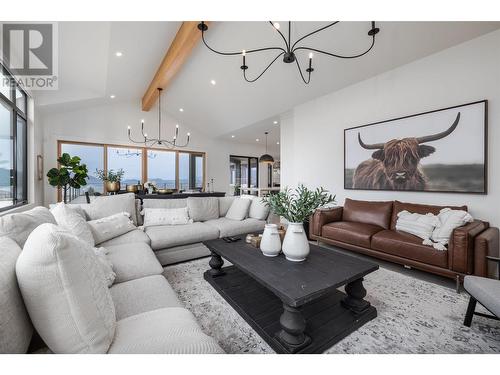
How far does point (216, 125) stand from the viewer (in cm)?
667

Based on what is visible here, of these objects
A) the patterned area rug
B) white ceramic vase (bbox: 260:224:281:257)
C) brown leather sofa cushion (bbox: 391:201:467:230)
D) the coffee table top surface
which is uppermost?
brown leather sofa cushion (bbox: 391:201:467:230)

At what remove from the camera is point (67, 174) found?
4328mm

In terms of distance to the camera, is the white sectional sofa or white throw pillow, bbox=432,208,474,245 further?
white throw pillow, bbox=432,208,474,245

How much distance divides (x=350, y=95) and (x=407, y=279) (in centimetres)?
314

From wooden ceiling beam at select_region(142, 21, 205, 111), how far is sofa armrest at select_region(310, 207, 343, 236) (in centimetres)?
333

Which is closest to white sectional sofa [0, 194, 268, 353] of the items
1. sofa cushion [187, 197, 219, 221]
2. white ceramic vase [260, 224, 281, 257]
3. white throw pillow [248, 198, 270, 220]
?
white ceramic vase [260, 224, 281, 257]

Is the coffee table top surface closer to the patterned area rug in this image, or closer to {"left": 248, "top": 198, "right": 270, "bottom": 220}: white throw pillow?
the patterned area rug

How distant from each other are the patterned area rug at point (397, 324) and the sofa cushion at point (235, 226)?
3.06 ft

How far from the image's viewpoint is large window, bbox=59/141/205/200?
580cm

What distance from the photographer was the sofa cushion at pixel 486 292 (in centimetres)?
135

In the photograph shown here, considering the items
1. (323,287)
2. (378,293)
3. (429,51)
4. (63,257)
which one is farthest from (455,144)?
(63,257)

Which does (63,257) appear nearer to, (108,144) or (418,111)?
(418,111)

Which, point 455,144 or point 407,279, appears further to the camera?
point 455,144
